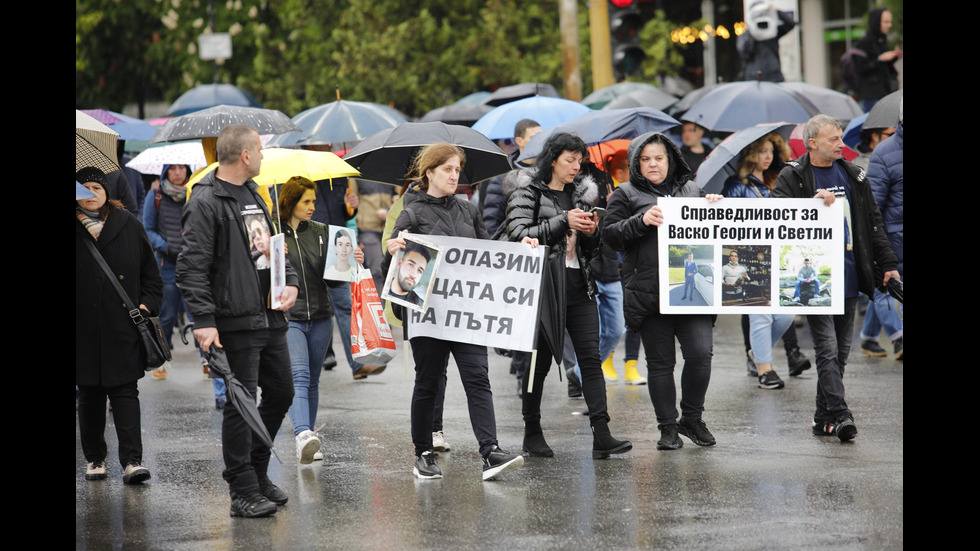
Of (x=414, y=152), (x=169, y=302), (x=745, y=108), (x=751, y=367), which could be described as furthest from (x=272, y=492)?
(x=745, y=108)

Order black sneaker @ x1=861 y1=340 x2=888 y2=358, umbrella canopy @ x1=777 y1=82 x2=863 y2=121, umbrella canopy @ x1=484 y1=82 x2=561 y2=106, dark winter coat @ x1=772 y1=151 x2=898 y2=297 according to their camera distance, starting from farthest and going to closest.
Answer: umbrella canopy @ x1=484 y1=82 x2=561 y2=106 < umbrella canopy @ x1=777 y1=82 x2=863 y2=121 < black sneaker @ x1=861 y1=340 x2=888 y2=358 < dark winter coat @ x1=772 y1=151 x2=898 y2=297

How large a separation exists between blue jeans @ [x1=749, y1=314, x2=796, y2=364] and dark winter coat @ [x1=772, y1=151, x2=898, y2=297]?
6.49 feet

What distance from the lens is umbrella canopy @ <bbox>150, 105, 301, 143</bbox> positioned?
9.35m

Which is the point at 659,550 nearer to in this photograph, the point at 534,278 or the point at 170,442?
the point at 534,278

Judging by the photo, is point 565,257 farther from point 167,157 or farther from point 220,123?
point 167,157

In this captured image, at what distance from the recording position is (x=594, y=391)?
7449 millimetres

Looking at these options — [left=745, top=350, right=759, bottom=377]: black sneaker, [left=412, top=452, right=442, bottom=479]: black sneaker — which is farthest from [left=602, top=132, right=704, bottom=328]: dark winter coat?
[left=745, top=350, right=759, bottom=377]: black sneaker

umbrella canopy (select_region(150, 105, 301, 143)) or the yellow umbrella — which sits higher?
umbrella canopy (select_region(150, 105, 301, 143))

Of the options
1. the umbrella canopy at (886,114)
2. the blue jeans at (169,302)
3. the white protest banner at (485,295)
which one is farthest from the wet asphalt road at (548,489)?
the umbrella canopy at (886,114)

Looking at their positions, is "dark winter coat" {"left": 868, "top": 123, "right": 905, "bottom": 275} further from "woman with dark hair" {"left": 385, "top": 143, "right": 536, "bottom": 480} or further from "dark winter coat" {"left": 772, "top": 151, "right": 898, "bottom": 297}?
"woman with dark hair" {"left": 385, "top": 143, "right": 536, "bottom": 480}

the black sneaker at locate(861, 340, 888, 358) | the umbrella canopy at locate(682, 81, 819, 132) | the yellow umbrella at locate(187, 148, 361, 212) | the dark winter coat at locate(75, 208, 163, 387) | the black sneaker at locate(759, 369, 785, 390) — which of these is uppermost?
the umbrella canopy at locate(682, 81, 819, 132)

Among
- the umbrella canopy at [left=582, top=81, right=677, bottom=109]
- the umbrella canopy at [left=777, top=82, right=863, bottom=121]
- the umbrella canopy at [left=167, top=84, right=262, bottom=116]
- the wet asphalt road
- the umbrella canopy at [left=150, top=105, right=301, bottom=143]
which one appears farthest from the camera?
the umbrella canopy at [left=167, top=84, right=262, bottom=116]

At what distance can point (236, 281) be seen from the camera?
616 centimetres

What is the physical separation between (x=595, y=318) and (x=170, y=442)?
290cm
